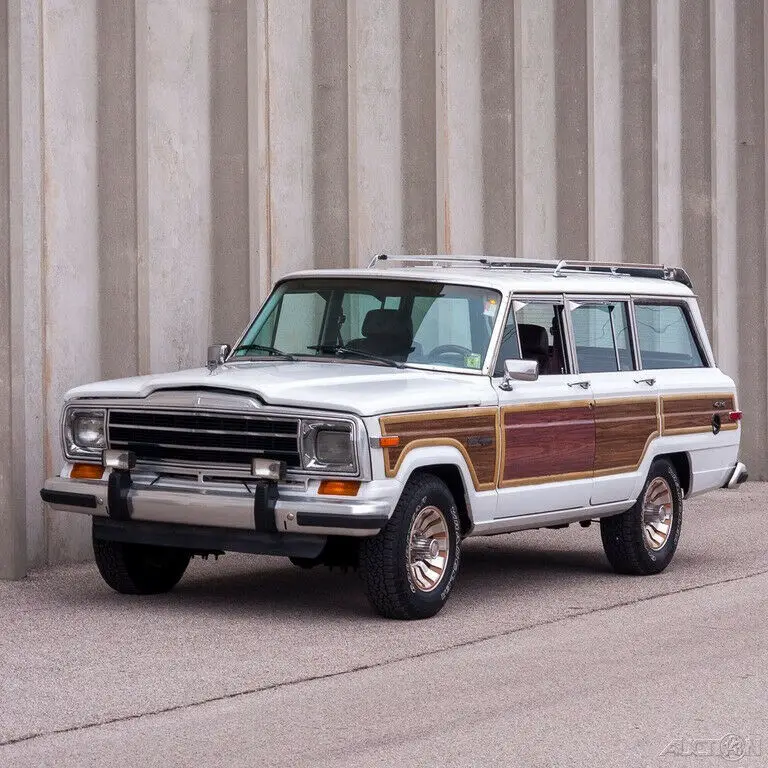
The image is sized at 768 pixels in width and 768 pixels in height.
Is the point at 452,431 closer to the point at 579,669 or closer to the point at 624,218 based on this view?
the point at 579,669

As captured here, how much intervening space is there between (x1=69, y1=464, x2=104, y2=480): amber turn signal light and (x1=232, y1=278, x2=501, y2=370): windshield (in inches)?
58.5

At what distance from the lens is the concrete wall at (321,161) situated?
12258mm

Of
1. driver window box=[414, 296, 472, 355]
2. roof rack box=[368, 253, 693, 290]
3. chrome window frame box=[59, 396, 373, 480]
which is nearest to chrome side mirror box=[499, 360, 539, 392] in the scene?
driver window box=[414, 296, 472, 355]

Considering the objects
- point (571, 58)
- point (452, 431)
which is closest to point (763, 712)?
point (452, 431)

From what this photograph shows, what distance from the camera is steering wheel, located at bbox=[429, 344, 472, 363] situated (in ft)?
34.2

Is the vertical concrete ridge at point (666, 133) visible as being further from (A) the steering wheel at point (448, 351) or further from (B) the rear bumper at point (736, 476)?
(A) the steering wheel at point (448, 351)

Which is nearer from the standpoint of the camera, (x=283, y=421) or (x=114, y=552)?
(x=283, y=421)

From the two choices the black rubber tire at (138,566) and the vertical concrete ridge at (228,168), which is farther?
the vertical concrete ridge at (228,168)

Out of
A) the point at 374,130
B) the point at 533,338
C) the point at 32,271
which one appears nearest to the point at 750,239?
the point at 374,130

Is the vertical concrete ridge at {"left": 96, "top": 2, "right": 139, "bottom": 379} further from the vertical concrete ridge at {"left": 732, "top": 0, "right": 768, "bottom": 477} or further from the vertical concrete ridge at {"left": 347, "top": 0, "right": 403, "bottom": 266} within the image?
the vertical concrete ridge at {"left": 732, "top": 0, "right": 768, "bottom": 477}

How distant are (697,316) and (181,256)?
13.9ft

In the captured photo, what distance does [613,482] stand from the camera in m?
11.3

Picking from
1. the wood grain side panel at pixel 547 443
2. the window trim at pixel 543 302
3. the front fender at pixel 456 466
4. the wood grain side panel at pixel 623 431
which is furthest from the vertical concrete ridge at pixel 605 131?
the front fender at pixel 456 466

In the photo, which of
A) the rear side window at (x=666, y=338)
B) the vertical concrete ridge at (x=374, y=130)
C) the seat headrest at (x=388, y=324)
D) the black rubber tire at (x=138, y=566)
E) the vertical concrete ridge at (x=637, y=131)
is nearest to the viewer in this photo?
the black rubber tire at (x=138, y=566)
